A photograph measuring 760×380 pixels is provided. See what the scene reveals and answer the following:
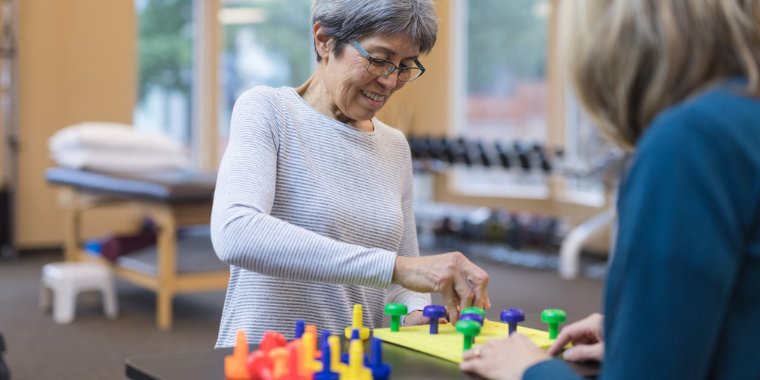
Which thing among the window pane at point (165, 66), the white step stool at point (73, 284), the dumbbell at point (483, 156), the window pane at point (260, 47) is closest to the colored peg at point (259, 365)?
the white step stool at point (73, 284)

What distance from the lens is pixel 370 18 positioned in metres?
1.27

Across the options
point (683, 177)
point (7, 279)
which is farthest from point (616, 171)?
point (683, 177)

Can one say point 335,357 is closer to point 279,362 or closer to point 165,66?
point 279,362

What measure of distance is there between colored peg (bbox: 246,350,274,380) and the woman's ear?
27.8 inches

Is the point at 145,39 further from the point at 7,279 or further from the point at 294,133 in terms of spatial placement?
the point at 294,133

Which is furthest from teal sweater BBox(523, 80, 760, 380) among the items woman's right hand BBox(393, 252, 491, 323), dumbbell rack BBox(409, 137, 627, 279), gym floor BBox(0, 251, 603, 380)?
dumbbell rack BBox(409, 137, 627, 279)

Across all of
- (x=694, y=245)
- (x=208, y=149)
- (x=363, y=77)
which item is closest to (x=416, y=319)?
(x=363, y=77)

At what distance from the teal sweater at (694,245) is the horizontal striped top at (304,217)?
46 cm

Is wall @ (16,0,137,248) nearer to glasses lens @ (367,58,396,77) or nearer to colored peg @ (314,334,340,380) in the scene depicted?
glasses lens @ (367,58,396,77)

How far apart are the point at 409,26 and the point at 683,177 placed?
86 centimetres

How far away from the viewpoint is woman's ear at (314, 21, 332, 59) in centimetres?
134

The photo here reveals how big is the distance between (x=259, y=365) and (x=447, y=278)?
0.31 m

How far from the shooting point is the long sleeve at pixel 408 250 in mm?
1385

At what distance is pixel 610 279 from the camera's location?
595mm
